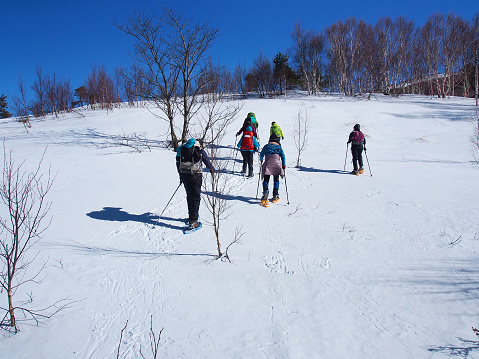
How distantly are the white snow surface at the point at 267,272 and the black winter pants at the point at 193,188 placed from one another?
20.2 inches

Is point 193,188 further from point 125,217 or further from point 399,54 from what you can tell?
point 399,54

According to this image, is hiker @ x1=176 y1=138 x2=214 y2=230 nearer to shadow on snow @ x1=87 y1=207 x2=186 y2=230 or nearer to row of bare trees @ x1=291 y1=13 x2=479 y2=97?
shadow on snow @ x1=87 y1=207 x2=186 y2=230

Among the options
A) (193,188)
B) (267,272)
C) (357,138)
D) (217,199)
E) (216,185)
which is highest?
(357,138)

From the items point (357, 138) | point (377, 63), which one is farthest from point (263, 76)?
point (357, 138)

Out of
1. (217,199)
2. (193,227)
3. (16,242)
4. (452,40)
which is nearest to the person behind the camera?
(16,242)

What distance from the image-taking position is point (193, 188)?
4.99 metres

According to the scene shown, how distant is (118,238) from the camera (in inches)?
198

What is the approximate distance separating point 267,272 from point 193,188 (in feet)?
7.30

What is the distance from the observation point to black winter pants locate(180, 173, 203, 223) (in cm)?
488

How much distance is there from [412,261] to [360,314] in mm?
1475

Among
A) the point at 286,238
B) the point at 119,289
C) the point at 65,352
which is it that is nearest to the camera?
the point at 65,352

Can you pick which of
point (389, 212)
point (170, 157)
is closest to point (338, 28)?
point (170, 157)

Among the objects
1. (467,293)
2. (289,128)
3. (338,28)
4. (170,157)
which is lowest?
(467,293)

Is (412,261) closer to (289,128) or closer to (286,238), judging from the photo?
(286,238)
